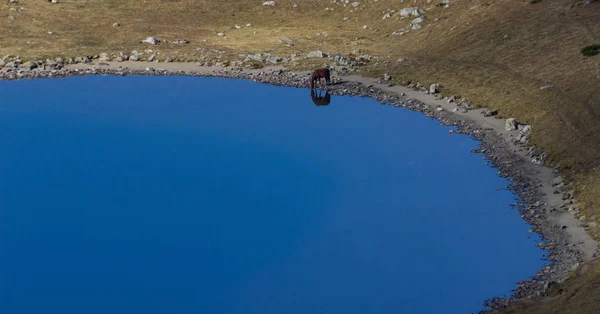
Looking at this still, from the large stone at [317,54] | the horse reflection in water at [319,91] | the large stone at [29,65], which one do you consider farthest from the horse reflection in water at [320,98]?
the large stone at [29,65]

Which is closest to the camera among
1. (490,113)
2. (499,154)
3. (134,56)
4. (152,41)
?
(499,154)

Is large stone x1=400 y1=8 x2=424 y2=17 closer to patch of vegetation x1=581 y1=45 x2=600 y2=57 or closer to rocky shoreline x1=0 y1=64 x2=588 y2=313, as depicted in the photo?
rocky shoreline x1=0 y1=64 x2=588 y2=313

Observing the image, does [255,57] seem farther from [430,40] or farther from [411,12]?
[411,12]

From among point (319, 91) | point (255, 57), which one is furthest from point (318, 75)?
point (255, 57)

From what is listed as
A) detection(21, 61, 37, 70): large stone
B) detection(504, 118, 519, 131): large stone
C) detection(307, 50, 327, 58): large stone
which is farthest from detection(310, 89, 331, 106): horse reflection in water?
detection(21, 61, 37, 70): large stone

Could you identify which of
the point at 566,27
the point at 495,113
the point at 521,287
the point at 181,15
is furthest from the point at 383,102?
the point at 181,15

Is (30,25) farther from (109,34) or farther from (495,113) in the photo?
(495,113)
